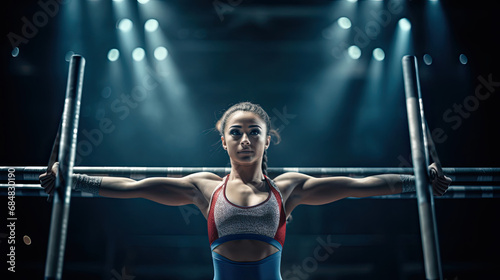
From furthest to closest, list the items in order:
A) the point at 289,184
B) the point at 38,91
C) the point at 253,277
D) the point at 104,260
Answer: the point at 38,91 → the point at 104,260 → the point at 289,184 → the point at 253,277

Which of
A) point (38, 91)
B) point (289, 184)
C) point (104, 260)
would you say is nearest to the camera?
point (289, 184)

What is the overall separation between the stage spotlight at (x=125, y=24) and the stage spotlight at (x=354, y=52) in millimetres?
3411

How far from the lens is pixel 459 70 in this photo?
4941 mm

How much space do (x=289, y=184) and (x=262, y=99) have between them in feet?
10.1

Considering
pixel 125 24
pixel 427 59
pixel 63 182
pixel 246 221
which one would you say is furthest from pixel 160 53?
pixel 427 59

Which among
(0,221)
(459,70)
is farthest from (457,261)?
(0,221)

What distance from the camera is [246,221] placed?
2.01 meters

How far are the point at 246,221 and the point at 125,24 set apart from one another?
4.07m

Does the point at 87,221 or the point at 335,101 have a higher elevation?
the point at 335,101

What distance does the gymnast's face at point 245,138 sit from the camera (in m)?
2.19

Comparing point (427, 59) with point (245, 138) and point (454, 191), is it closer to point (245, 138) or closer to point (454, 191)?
point (454, 191)

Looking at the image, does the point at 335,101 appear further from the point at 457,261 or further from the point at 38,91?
the point at 38,91

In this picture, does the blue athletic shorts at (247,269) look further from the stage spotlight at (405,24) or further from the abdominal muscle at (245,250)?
the stage spotlight at (405,24)

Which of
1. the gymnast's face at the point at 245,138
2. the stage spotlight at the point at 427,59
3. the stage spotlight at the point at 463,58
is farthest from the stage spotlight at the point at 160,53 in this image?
A: the stage spotlight at the point at 463,58
